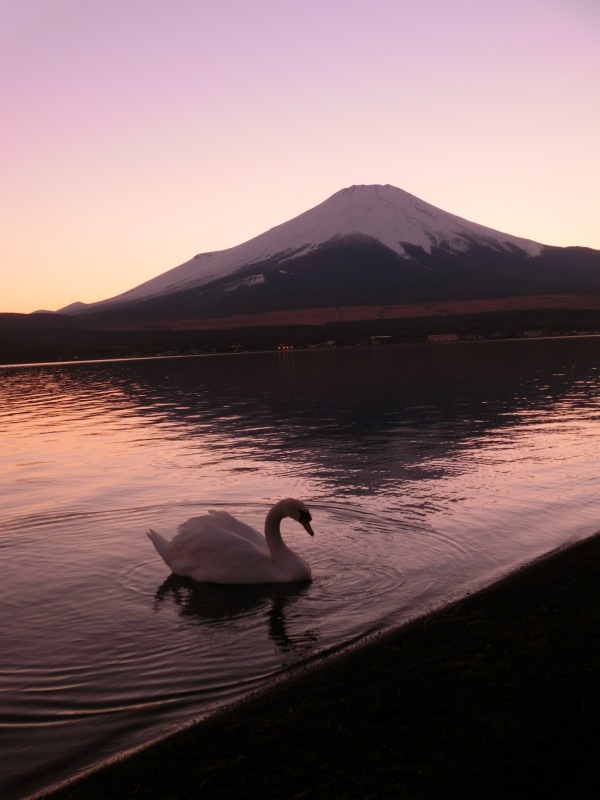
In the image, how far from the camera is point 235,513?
1772 cm

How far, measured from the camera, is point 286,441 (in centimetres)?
2833

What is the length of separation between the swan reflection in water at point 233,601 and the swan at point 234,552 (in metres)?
0.15

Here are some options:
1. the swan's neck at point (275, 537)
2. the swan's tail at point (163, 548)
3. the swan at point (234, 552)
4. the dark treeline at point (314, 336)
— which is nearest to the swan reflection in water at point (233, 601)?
the swan at point (234, 552)

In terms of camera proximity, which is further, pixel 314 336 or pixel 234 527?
pixel 314 336

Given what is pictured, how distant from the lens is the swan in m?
12.8

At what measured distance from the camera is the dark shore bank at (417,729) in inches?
248

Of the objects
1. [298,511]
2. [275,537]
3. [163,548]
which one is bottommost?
[163,548]

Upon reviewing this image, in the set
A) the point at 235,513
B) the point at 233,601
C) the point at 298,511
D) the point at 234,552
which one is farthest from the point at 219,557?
the point at 235,513

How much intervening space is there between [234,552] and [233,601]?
83 centimetres

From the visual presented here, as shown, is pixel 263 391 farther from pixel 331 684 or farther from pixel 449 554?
pixel 331 684

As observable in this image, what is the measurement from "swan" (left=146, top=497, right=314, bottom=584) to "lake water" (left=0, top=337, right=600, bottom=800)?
0.83 feet

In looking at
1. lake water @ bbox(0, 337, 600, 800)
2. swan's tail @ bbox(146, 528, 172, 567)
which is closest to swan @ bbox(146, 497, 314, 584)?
swan's tail @ bbox(146, 528, 172, 567)

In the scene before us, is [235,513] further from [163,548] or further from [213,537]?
[213,537]

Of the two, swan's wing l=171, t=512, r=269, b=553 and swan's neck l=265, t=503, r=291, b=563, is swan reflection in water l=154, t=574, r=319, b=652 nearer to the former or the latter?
swan's neck l=265, t=503, r=291, b=563
